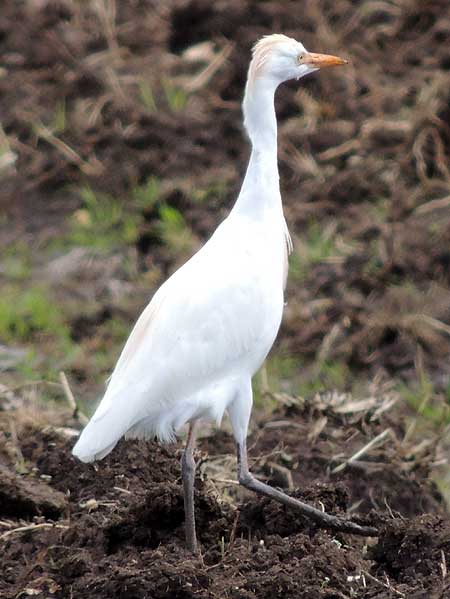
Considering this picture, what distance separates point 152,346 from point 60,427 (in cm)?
131

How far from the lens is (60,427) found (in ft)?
19.2

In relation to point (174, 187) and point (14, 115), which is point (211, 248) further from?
point (14, 115)

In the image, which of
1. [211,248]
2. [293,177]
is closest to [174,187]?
[293,177]

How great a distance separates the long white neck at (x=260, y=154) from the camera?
4.92 m

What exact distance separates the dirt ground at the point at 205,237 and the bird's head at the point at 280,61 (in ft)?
4.88

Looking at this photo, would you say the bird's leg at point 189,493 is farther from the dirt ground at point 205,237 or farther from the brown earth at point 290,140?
the brown earth at point 290,140

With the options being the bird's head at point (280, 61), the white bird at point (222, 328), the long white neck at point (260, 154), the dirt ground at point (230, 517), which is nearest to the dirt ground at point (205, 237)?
the dirt ground at point (230, 517)

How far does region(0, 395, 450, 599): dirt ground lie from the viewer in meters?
4.21

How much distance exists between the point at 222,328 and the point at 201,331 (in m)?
0.08

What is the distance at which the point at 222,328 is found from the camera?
4777 millimetres

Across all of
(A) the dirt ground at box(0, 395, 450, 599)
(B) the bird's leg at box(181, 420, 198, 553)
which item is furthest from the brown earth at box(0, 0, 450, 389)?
(B) the bird's leg at box(181, 420, 198, 553)

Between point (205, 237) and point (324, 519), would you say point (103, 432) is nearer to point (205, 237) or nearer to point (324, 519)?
point (324, 519)

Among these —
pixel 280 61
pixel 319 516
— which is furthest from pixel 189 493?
pixel 280 61

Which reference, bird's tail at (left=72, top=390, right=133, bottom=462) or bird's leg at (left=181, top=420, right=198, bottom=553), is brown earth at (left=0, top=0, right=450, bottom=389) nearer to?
bird's leg at (left=181, top=420, right=198, bottom=553)
